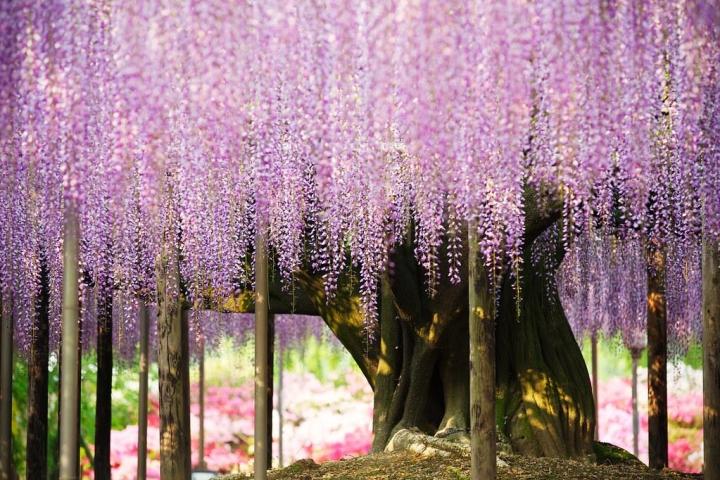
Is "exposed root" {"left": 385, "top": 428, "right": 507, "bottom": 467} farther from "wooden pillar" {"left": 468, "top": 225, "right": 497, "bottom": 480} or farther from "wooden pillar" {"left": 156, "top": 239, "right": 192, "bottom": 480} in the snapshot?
"wooden pillar" {"left": 156, "top": 239, "right": 192, "bottom": 480}

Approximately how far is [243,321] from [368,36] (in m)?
10.6

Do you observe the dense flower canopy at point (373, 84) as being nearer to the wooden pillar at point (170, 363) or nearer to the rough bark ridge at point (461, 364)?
the wooden pillar at point (170, 363)

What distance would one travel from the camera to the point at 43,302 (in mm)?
11094

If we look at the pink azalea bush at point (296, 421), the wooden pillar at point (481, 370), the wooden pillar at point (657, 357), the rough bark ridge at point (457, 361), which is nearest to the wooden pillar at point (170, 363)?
the rough bark ridge at point (457, 361)

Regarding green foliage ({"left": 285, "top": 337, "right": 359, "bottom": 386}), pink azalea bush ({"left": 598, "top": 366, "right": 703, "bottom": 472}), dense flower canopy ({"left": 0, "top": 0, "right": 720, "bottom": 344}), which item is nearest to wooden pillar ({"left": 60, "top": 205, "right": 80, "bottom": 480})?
dense flower canopy ({"left": 0, "top": 0, "right": 720, "bottom": 344})

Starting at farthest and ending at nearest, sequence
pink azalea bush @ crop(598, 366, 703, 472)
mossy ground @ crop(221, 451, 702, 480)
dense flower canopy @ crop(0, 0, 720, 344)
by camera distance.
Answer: pink azalea bush @ crop(598, 366, 703, 472)
mossy ground @ crop(221, 451, 702, 480)
dense flower canopy @ crop(0, 0, 720, 344)

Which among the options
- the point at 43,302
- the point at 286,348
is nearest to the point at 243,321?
the point at 286,348

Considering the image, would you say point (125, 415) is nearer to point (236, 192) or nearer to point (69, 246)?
point (236, 192)

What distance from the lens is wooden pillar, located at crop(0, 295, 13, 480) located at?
10.7 metres

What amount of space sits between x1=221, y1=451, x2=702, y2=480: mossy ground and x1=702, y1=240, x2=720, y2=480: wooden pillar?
0.93 meters

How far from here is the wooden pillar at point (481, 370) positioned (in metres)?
6.93

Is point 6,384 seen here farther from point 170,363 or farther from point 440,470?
point 440,470

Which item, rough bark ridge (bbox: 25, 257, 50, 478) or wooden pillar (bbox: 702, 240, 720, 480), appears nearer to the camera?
wooden pillar (bbox: 702, 240, 720, 480)

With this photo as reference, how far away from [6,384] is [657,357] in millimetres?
6063
